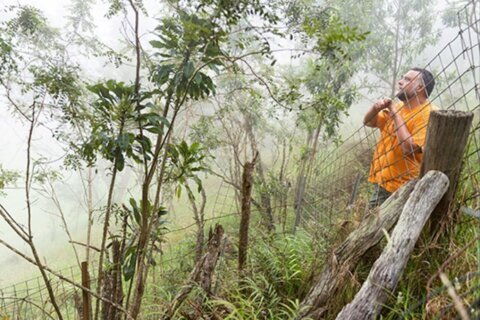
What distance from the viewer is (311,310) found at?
1394 millimetres

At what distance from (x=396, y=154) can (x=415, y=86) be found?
1.37ft

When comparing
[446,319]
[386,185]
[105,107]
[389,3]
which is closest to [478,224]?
[446,319]

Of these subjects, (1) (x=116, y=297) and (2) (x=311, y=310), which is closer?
(2) (x=311, y=310)

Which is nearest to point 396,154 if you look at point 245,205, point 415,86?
point 415,86

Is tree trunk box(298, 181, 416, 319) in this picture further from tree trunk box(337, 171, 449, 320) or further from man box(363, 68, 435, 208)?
man box(363, 68, 435, 208)

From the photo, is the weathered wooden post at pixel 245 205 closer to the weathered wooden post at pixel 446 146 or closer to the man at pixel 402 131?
the man at pixel 402 131

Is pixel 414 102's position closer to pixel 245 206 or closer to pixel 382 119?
pixel 382 119

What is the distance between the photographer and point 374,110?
6.52 feet

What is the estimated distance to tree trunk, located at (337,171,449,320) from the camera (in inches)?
42.3

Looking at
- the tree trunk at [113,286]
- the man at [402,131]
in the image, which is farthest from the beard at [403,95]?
the tree trunk at [113,286]

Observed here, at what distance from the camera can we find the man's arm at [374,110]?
190cm

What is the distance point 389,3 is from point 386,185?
11142 millimetres

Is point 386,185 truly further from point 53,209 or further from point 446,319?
point 53,209

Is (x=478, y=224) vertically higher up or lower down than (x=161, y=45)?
lower down
